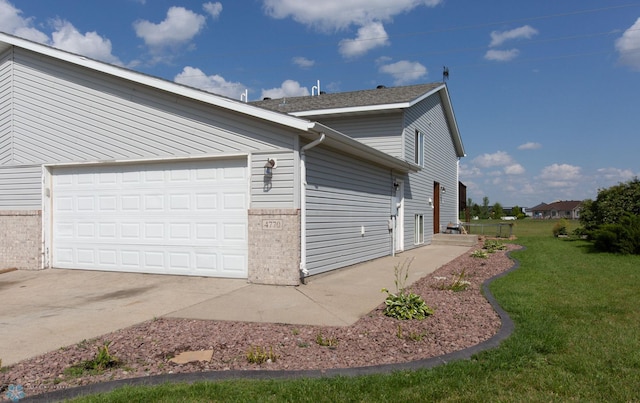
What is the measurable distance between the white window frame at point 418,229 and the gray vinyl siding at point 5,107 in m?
12.6

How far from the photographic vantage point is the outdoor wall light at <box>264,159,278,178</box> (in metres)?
8.39

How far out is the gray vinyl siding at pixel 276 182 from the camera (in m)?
8.35

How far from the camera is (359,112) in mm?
14586

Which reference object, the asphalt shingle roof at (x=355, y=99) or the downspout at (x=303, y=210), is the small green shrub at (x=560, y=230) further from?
the downspout at (x=303, y=210)

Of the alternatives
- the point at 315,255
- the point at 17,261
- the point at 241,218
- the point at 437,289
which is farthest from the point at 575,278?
the point at 17,261

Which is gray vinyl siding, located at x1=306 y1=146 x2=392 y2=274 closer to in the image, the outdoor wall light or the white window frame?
the outdoor wall light

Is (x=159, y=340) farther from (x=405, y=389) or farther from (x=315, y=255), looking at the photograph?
(x=315, y=255)

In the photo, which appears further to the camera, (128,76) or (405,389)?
(128,76)

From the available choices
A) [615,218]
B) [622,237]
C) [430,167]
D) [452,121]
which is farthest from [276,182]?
[452,121]

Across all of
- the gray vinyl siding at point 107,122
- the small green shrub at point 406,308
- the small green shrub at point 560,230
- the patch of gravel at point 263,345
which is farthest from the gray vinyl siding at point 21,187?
the small green shrub at point 560,230

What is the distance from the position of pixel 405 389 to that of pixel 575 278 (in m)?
6.73

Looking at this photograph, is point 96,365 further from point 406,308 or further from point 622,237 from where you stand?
point 622,237

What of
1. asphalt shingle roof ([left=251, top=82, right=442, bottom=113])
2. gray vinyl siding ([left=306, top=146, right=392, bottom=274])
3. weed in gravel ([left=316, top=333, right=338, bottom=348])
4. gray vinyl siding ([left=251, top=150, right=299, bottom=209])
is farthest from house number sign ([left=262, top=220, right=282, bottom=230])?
asphalt shingle roof ([left=251, top=82, right=442, bottom=113])

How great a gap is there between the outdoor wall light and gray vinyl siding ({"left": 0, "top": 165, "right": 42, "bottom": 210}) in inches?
236
